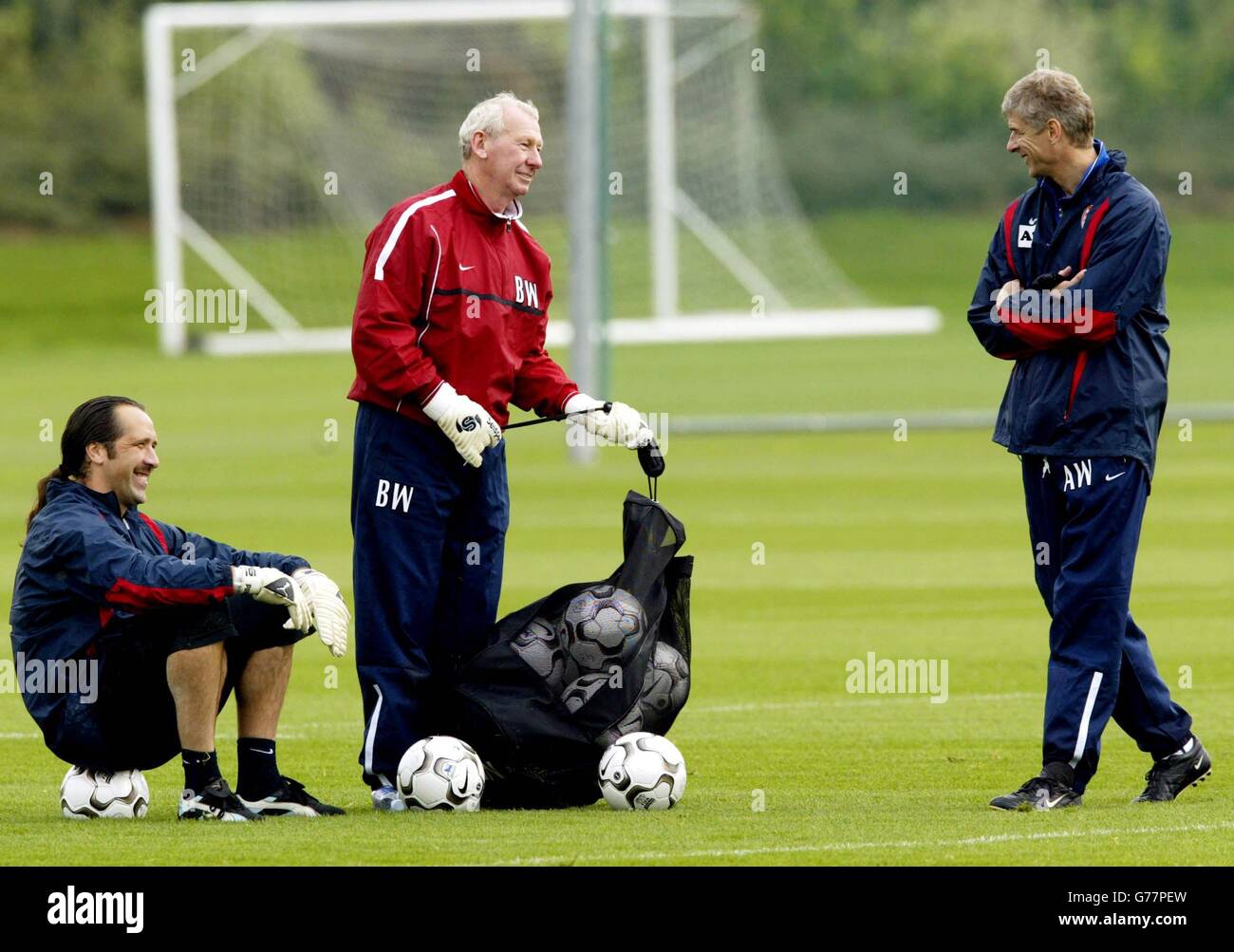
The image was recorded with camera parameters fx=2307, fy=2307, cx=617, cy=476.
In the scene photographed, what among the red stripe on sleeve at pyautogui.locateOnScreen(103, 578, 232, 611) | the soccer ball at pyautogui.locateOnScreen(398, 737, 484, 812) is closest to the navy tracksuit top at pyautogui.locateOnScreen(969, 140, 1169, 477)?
the soccer ball at pyautogui.locateOnScreen(398, 737, 484, 812)

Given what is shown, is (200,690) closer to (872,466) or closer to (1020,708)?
(1020,708)

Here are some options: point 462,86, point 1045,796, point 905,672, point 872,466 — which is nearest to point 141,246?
point 462,86

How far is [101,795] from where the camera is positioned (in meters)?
7.33

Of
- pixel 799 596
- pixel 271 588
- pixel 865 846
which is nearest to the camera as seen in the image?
pixel 865 846

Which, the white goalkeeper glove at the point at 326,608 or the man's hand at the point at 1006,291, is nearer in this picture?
the white goalkeeper glove at the point at 326,608

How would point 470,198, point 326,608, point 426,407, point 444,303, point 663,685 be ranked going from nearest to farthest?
point 326,608, point 426,407, point 444,303, point 470,198, point 663,685

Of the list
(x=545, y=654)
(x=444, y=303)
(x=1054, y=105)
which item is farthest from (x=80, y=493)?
(x=1054, y=105)

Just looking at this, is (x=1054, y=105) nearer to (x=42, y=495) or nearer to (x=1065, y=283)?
(x=1065, y=283)

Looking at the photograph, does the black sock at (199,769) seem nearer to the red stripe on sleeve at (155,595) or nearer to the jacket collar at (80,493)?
the red stripe on sleeve at (155,595)

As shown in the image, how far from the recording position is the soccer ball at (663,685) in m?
7.81

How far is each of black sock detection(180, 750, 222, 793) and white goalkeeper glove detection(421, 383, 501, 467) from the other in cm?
125

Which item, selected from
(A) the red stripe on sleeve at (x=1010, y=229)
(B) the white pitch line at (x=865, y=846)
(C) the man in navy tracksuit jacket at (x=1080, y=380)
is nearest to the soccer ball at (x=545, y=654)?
(B) the white pitch line at (x=865, y=846)

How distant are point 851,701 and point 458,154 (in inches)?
1089

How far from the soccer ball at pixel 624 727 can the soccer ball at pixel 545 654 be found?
0.22 m
